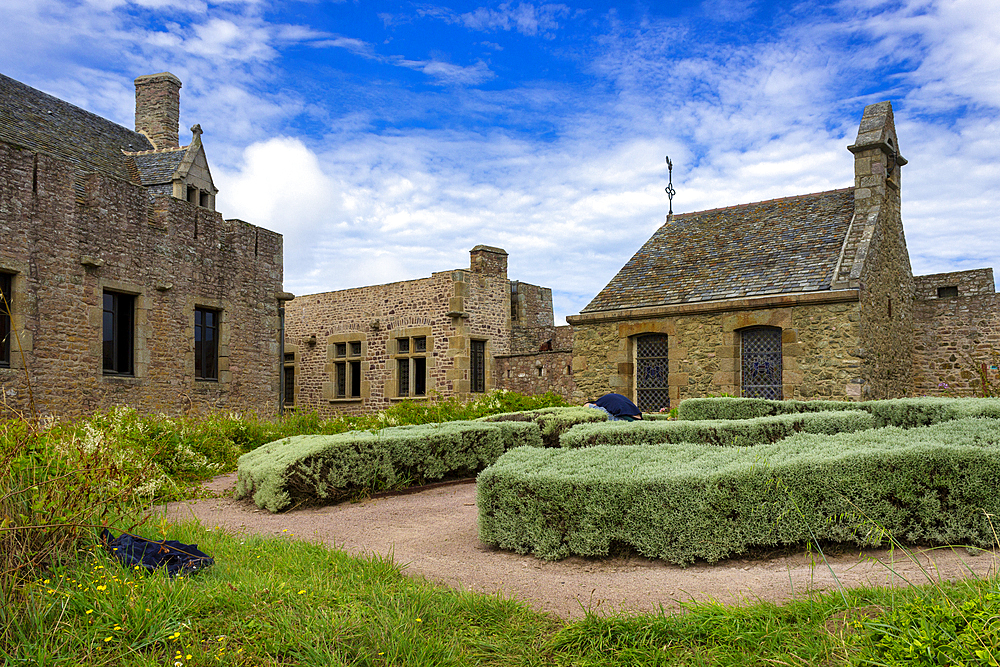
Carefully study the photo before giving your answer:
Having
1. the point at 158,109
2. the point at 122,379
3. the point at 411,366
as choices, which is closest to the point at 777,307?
the point at 411,366

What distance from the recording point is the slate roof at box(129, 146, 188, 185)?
1783 centimetres

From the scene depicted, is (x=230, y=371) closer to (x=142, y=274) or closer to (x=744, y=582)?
(x=142, y=274)

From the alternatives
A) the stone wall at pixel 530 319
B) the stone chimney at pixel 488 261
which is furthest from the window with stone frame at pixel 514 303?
the stone chimney at pixel 488 261

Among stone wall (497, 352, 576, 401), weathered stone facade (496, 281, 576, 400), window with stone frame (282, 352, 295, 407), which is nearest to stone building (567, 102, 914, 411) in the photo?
stone wall (497, 352, 576, 401)

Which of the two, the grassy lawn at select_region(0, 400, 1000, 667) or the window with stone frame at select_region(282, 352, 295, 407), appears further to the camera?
the window with stone frame at select_region(282, 352, 295, 407)

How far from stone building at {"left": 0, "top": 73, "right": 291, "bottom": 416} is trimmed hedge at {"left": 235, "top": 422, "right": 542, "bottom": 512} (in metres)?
5.54

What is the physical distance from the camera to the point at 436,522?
7.21 metres

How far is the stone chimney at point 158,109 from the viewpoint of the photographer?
20.6m

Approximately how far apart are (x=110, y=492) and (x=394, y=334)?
1893 cm

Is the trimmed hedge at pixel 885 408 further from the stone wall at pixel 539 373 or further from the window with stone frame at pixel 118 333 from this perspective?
the window with stone frame at pixel 118 333

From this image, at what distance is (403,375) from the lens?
23797 mm

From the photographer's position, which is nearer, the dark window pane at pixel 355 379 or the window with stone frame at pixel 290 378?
the dark window pane at pixel 355 379

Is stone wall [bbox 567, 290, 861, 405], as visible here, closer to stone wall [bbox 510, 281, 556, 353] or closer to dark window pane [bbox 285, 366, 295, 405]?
stone wall [bbox 510, 281, 556, 353]

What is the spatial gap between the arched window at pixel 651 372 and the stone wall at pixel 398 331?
6.02 meters
